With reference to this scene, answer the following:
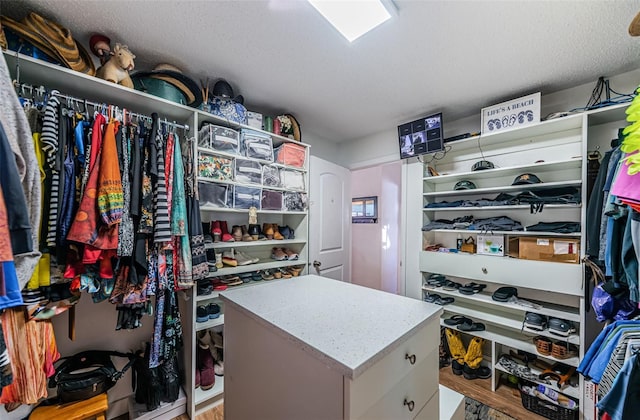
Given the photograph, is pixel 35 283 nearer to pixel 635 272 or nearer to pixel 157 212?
pixel 157 212

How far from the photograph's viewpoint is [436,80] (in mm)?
1851

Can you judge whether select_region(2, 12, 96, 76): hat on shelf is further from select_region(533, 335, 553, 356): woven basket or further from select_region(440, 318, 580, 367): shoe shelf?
select_region(533, 335, 553, 356): woven basket

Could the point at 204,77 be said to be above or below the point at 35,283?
above

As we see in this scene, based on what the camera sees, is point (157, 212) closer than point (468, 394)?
Yes

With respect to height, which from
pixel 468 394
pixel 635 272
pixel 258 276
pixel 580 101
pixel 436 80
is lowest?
pixel 468 394

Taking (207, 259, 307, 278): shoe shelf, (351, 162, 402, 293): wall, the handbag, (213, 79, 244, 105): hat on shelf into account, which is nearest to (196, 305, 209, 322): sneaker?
(207, 259, 307, 278): shoe shelf

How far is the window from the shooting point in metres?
4.33

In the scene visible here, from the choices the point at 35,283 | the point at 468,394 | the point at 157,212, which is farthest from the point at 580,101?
the point at 35,283

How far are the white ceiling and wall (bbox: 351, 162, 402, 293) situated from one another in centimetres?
210

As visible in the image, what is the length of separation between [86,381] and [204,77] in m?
2.09

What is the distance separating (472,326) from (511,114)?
1.85 meters

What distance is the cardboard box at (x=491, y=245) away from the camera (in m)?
2.10

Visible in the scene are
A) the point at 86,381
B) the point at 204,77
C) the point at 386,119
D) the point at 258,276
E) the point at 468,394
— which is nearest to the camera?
the point at 86,381

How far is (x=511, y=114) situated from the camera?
199 centimetres
